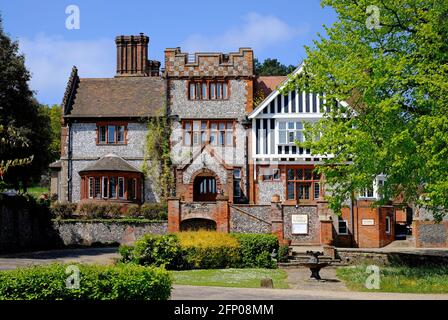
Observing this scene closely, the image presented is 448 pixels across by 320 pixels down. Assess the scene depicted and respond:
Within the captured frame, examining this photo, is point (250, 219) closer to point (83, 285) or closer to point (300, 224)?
point (300, 224)

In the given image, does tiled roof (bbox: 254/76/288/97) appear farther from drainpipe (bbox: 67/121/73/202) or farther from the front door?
drainpipe (bbox: 67/121/73/202)

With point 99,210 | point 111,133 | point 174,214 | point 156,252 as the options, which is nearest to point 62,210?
point 99,210

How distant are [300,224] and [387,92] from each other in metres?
14.0

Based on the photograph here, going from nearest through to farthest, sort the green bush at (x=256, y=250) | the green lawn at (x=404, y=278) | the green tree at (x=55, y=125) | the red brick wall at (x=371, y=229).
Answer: the green lawn at (x=404, y=278) → the green bush at (x=256, y=250) → the red brick wall at (x=371, y=229) → the green tree at (x=55, y=125)

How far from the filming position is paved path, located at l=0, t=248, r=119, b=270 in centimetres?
3077

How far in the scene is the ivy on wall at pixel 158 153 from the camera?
1827 inches

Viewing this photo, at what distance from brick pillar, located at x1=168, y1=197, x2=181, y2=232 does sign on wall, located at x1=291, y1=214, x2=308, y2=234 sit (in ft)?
21.5

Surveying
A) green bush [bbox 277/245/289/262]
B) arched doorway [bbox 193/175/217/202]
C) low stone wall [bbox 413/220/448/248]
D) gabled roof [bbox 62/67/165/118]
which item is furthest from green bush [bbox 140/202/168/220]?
low stone wall [bbox 413/220/448/248]

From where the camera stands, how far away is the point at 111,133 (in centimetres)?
4747

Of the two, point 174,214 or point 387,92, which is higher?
point 387,92

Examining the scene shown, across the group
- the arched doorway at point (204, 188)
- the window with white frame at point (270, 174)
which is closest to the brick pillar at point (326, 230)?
the window with white frame at point (270, 174)

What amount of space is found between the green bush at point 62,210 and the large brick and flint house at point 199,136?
2595 mm

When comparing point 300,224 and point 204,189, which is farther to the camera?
point 204,189

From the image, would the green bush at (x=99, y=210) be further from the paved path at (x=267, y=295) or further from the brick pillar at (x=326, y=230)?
the paved path at (x=267, y=295)
